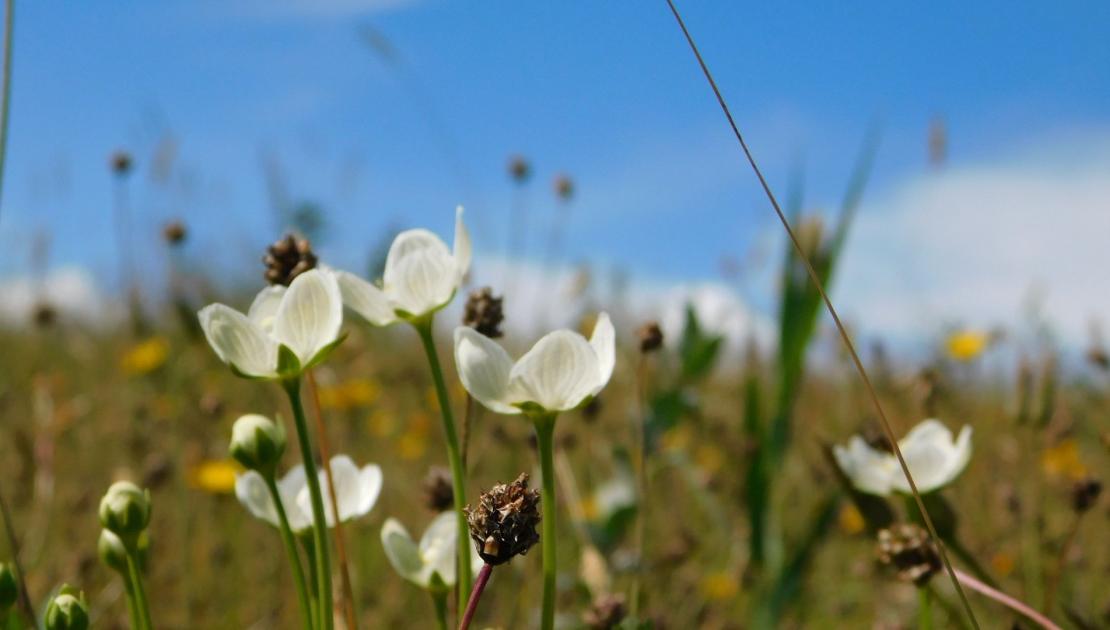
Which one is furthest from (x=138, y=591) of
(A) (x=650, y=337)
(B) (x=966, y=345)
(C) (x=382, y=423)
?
(B) (x=966, y=345)

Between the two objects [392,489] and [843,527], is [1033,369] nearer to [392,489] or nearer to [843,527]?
[843,527]

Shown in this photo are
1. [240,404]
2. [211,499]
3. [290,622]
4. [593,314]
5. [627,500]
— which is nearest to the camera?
[627,500]

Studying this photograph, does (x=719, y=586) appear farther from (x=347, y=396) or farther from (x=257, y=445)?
(x=257, y=445)

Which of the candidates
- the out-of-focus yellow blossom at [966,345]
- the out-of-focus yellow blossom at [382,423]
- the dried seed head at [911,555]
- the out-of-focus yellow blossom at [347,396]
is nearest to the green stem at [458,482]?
the dried seed head at [911,555]

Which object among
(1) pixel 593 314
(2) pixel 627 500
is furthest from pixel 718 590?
(1) pixel 593 314

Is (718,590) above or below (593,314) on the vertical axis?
below

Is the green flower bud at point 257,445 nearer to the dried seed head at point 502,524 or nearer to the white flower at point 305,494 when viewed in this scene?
the white flower at point 305,494
